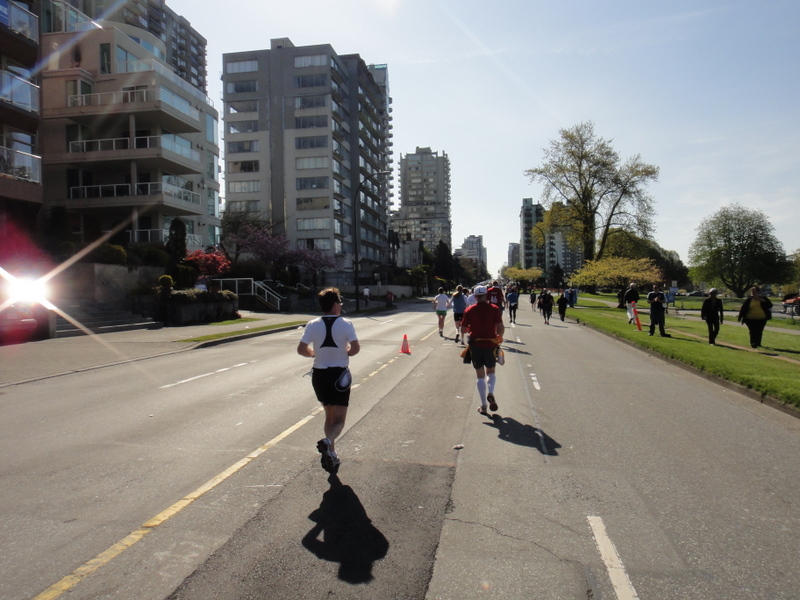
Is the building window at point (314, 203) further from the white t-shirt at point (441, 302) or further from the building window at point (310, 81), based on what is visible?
the white t-shirt at point (441, 302)

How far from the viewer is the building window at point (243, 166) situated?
240ft

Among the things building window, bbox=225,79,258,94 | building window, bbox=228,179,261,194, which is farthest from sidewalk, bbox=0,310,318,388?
building window, bbox=225,79,258,94

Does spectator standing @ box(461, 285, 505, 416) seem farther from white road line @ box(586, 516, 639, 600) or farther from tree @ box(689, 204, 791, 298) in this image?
tree @ box(689, 204, 791, 298)

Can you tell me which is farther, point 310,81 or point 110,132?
point 310,81

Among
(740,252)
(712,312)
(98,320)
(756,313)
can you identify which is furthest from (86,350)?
(740,252)

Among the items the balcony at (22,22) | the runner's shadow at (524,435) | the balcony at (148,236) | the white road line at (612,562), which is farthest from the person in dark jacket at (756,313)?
the balcony at (148,236)

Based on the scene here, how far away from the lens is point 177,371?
12812 mm

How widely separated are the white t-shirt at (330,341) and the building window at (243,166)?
7092 centimetres

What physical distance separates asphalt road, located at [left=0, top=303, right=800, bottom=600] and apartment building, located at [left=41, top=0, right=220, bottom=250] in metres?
28.6

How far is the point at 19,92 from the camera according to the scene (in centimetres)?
2411

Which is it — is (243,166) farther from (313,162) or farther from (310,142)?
(313,162)

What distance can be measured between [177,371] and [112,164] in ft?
92.2

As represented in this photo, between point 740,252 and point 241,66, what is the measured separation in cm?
7313

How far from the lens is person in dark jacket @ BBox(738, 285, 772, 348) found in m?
17.0
